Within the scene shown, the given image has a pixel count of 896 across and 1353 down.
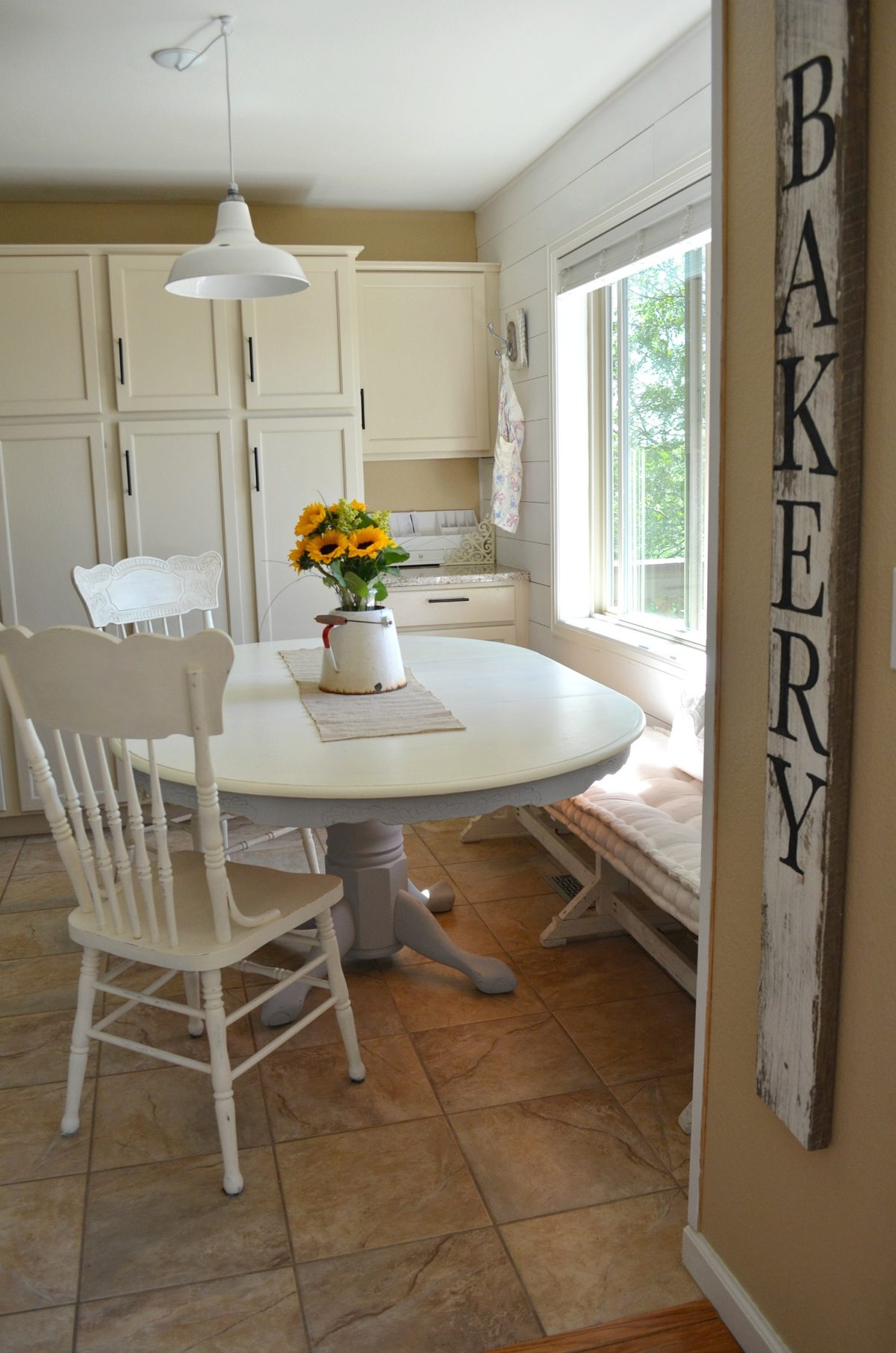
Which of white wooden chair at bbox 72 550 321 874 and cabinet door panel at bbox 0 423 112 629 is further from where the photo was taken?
cabinet door panel at bbox 0 423 112 629

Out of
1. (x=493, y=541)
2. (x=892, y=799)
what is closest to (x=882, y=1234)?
(x=892, y=799)

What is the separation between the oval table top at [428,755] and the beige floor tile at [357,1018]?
724 millimetres

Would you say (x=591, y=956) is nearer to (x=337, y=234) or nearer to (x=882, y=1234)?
(x=882, y=1234)

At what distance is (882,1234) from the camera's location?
4.14ft

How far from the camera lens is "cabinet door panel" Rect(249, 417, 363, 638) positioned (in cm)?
416

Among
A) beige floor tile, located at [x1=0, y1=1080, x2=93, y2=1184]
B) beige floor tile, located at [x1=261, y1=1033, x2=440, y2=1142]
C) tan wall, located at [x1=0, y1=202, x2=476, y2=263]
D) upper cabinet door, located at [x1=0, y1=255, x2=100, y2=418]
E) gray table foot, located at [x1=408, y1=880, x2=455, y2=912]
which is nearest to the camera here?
beige floor tile, located at [x1=0, y1=1080, x2=93, y2=1184]

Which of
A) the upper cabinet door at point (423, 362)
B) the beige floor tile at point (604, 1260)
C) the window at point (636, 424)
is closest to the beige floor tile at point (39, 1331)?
the beige floor tile at point (604, 1260)

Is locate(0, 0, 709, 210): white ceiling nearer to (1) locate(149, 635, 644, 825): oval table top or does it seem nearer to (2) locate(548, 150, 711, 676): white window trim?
(2) locate(548, 150, 711, 676): white window trim

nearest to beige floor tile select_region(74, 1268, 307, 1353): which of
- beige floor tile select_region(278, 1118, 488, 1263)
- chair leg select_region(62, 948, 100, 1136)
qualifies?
beige floor tile select_region(278, 1118, 488, 1263)

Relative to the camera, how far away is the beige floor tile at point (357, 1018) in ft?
8.32

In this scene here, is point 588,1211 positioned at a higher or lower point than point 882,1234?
lower

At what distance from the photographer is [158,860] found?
188cm

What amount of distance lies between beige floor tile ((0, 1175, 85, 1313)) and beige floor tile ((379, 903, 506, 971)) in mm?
1039

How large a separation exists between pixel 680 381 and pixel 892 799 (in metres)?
2.41
